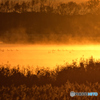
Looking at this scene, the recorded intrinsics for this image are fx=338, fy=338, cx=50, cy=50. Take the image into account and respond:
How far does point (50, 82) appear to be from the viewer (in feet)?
33.4

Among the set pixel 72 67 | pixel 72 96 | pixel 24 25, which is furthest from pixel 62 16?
pixel 72 96

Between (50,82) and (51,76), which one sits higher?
(51,76)

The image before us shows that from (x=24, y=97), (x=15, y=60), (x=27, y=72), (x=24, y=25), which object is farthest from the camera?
(x=24, y=25)

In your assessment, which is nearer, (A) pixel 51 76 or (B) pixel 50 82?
(B) pixel 50 82

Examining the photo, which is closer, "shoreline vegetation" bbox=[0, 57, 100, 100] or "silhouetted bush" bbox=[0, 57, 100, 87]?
"shoreline vegetation" bbox=[0, 57, 100, 100]

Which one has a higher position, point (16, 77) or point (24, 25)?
point (24, 25)

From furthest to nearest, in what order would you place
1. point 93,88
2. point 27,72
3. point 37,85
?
point 27,72 < point 37,85 < point 93,88

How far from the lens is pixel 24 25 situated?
4534 centimetres

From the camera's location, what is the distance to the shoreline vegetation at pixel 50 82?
8.51m

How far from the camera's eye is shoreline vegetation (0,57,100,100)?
851 cm

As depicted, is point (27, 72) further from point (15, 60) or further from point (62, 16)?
point (62, 16)

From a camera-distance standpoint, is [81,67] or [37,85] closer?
[37,85]

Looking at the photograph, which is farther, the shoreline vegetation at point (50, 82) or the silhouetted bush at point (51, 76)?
the silhouetted bush at point (51, 76)

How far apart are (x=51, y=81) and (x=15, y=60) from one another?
15.5ft
